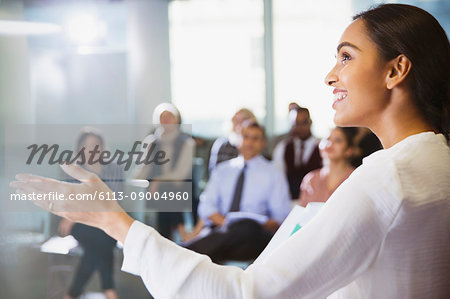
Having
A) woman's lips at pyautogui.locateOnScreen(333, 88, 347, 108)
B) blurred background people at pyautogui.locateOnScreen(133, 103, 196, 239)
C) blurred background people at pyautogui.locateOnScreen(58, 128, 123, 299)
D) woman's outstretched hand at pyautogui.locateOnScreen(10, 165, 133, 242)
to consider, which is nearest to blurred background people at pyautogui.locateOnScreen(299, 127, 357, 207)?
blurred background people at pyautogui.locateOnScreen(133, 103, 196, 239)

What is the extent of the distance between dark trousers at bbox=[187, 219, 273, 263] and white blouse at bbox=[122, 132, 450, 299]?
2.17 metres

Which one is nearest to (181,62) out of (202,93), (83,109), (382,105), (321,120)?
(202,93)

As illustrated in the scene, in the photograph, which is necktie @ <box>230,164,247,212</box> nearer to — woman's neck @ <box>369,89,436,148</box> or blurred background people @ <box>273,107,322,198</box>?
blurred background people @ <box>273,107,322,198</box>

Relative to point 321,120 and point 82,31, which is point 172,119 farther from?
point 321,120

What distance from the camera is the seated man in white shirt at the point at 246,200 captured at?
2.86m

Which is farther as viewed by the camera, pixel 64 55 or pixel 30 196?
pixel 64 55

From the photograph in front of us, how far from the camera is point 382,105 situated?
2.47 ft

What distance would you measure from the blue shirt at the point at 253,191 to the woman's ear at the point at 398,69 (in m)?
2.40

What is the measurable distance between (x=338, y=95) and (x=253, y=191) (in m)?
2.38

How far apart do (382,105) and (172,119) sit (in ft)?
9.89

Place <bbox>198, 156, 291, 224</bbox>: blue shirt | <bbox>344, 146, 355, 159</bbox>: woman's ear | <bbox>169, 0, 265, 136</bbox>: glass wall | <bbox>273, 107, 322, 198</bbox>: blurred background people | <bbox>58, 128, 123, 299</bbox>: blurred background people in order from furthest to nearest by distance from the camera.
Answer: <bbox>169, 0, 265, 136</bbox>: glass wall
<bbox>273, 107, 322, 198</bbox>: blurred background people
<bbox>198, 156, 291, 224</bbox>: blue shirt
<bbox>344, 146, 355, 159</bbox>: woman's ear
<bbox>58, 128, 123, 299</bbox>: blurred background people

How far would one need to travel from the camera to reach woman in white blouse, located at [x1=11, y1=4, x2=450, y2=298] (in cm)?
62

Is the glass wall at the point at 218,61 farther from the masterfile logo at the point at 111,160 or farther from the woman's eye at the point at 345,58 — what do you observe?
the woman's eye at the point at 345,58

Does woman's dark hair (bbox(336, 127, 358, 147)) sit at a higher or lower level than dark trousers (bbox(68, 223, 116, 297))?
higher
